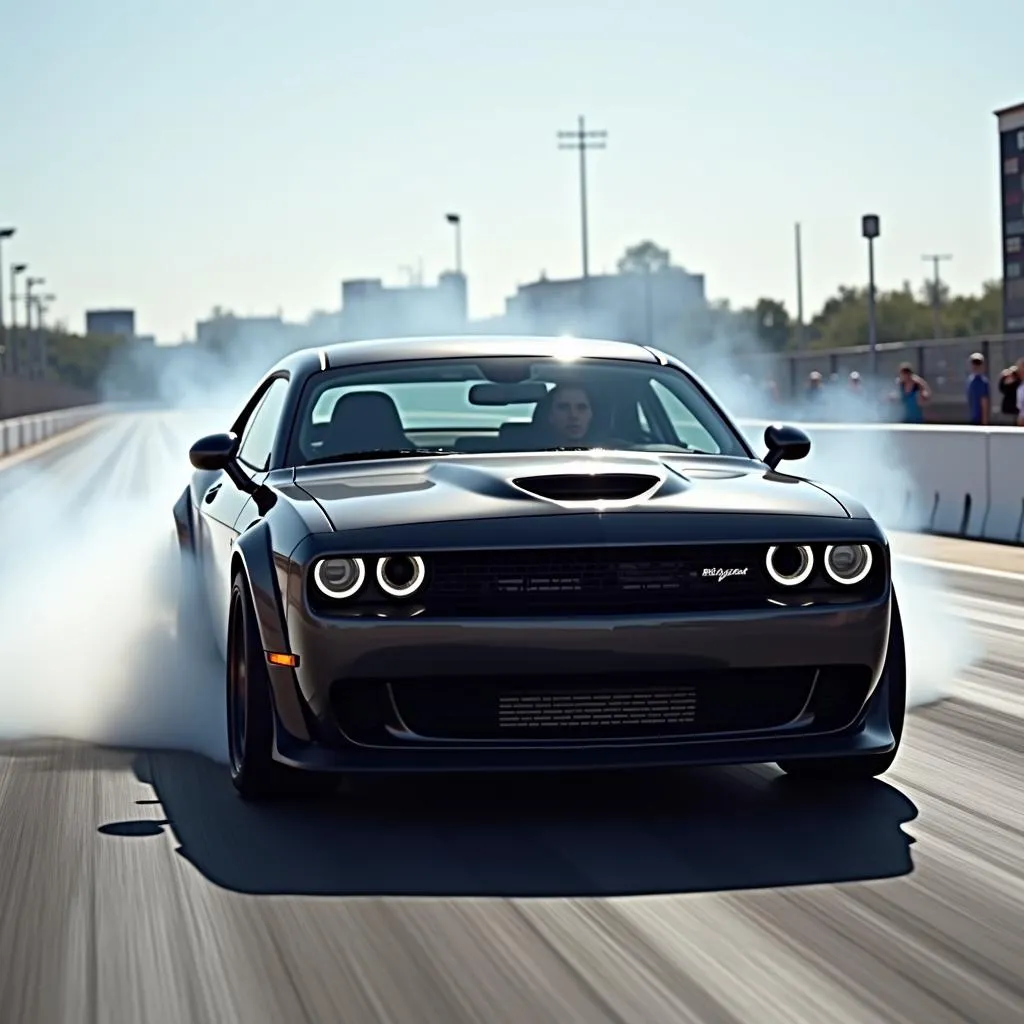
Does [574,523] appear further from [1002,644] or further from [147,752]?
[1002,644]

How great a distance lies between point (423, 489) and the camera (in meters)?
6.43

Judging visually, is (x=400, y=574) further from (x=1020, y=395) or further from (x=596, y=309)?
(x=596, y=309)

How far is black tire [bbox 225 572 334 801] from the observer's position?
6277 mm

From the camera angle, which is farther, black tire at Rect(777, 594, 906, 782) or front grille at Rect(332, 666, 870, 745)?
black tire at Rect(777, 594, 906, 782)

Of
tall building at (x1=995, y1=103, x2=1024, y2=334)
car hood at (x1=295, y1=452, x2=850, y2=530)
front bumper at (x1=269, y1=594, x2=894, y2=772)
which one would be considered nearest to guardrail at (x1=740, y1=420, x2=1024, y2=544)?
car hood at (x1=295, y1=452, x2=850, y2=530)

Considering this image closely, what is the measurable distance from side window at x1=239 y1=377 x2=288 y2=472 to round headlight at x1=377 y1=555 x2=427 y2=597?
61.6 inches

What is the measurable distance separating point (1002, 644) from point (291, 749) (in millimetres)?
5215

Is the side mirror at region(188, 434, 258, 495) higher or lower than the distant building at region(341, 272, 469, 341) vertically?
lower

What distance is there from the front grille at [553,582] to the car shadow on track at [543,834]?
62cm

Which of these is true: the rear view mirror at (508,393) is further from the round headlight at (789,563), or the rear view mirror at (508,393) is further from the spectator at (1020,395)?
the spectator at (1020,395)

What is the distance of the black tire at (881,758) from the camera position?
252 inches

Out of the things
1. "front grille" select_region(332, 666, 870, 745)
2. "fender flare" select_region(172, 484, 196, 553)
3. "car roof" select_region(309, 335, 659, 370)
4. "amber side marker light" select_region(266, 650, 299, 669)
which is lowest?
"front grille" select_region(332, 666, 870, 745)

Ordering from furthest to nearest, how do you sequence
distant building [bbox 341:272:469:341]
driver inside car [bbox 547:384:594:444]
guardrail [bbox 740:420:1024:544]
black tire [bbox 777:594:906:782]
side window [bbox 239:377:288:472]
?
distant building [bbox 341:272:469:341] < guardrail [bbox 740:420:1024:544] < side window [bbox 239:377:288:472] < driver inside car [bbox 547:384:594:444] < black tire [bbox 777:594:906:782]

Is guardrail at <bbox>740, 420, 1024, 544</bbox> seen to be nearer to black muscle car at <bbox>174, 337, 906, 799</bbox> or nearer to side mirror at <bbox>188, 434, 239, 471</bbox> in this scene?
side mirror at <bbox>188, 434, 239, 471</bbox>
